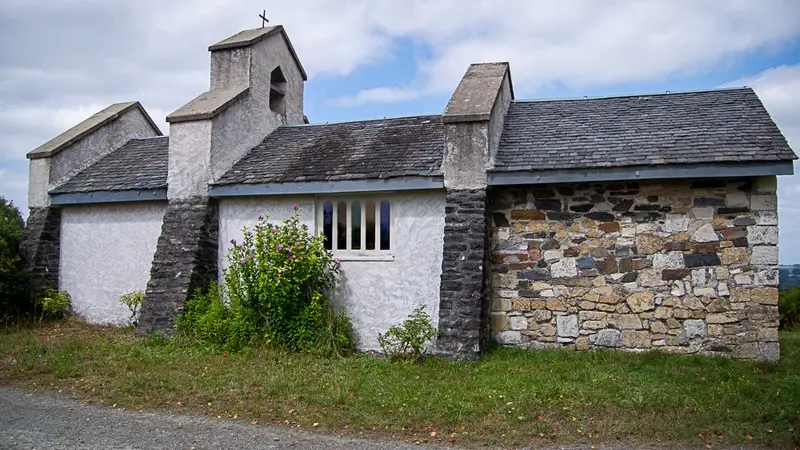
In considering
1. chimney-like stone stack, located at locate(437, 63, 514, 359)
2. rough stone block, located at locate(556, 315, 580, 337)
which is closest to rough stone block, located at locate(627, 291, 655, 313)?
rough stone block, located at locate(556, 315, 580, 337)

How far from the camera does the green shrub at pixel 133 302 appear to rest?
11844 mm

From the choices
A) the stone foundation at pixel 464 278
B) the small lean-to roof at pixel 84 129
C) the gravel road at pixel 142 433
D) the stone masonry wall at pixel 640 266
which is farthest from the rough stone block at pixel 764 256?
the small lean-to roof at pixel 84 129

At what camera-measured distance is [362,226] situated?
10.5 metres

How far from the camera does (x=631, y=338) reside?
30.5 ft

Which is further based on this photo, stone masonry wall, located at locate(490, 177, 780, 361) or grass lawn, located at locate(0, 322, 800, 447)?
stone masonry wall, located at locate(490, 177, 780, 361)

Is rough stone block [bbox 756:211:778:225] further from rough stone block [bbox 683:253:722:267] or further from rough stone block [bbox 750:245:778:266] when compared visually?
rough stone block [bbox 683:253:722:267]

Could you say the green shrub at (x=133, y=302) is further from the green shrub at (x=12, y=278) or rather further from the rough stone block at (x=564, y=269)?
the rough stone block at (x=564, y=269)

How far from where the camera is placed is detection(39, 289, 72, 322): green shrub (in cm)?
1241

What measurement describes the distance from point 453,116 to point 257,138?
16.3 ft

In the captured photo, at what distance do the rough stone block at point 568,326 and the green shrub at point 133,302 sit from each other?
745 cm

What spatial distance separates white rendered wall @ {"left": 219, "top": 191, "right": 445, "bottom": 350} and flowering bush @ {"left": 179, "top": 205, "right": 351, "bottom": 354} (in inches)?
12.0

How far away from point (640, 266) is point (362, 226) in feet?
14.3

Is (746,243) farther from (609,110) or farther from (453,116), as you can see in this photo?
(453,116)

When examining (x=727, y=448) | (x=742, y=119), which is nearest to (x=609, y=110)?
(x=742, y=119)
